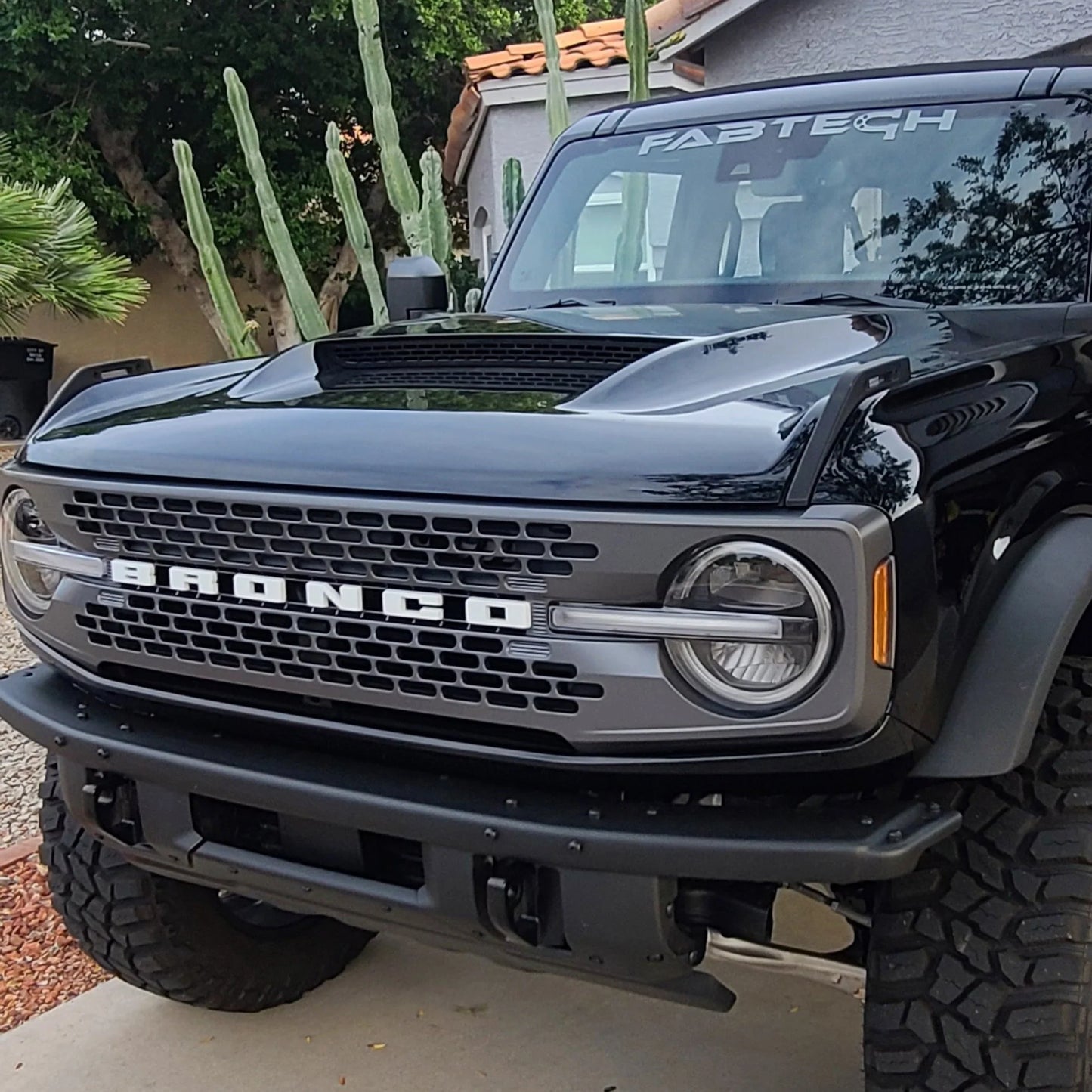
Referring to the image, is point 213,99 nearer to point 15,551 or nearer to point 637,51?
point 637,51

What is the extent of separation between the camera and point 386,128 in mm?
6523

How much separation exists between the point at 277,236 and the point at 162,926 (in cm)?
489

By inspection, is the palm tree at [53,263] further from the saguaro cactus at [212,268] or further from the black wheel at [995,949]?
the black wheel at [995,949]

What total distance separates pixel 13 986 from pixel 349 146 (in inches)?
563

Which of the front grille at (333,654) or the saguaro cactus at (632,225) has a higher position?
the saguaro cactus at (632,225)

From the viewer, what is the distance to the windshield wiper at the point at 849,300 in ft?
8.98

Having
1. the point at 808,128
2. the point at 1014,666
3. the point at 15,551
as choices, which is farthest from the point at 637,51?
the point at 1014,666

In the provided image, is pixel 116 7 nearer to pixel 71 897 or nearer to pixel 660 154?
pixel 660 154

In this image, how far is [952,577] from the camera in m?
1.80

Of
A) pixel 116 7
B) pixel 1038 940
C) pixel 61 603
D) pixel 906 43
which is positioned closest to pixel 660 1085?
pixel 1038 940

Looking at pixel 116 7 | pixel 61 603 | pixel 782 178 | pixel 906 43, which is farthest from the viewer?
pixel 116 7

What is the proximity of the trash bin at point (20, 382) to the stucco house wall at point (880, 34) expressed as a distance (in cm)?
885

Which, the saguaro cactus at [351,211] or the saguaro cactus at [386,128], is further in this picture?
the saguaro cactus at [351,211]

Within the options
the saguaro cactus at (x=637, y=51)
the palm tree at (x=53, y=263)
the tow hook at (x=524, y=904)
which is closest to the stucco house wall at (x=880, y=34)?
the saguaro cactus at (x=637, y=51)
